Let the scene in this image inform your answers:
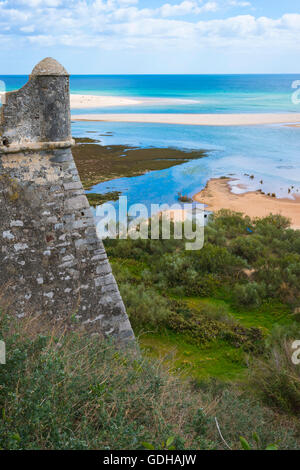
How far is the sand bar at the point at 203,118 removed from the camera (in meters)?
58.6

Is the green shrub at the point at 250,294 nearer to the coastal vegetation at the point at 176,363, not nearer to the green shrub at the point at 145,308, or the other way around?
the coastal vegetation at the point at 176,363

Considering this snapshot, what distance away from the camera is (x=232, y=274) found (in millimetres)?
12539

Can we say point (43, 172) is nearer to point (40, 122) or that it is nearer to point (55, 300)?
point (40, 122)

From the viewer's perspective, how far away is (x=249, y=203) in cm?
2353

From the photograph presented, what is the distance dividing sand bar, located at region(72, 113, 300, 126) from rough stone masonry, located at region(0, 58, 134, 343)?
54511 millimetres

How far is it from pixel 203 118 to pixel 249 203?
4363 cm

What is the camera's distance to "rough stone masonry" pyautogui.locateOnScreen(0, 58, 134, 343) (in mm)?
5562

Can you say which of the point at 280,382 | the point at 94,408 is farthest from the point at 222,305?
the point at 94,408

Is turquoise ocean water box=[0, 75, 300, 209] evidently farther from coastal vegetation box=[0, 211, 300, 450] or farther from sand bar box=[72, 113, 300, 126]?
coastal vegetation box=[0, 211, 300, 450]

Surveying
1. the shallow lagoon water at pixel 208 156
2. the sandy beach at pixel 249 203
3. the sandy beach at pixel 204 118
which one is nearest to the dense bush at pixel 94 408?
the sandy beach at pixel 249 203

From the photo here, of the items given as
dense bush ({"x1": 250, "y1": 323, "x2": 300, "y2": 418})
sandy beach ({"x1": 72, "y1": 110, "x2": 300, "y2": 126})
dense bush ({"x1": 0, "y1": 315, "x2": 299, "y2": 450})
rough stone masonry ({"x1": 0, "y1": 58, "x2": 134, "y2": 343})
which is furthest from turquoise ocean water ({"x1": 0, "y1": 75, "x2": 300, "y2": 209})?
dense bush ({"x1": 0, "y1": 315, "x2": 299, "y2": 450})

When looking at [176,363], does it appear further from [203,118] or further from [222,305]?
[203,118]

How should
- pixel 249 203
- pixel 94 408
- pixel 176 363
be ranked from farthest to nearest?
pixel 249 203 → pixel 176 363 → pixel 94 408
